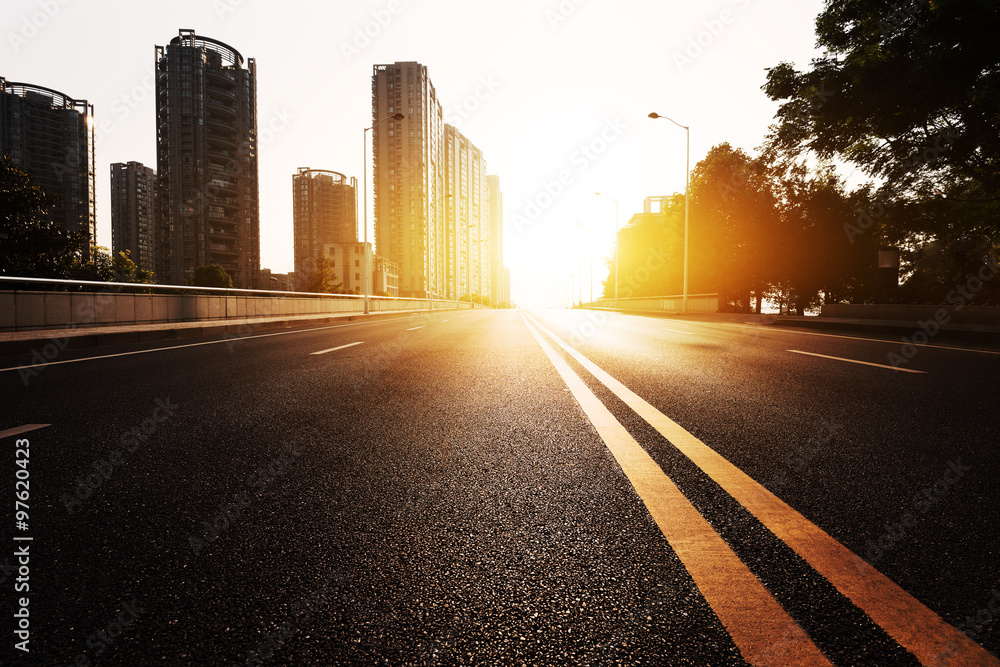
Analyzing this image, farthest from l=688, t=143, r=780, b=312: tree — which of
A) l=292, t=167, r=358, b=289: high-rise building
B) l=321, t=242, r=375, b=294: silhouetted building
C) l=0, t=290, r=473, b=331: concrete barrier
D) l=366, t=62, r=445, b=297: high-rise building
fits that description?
l=292, t=167, r=358, b=289: high-rise building

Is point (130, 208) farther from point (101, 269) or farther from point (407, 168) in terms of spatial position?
point (101, 269)

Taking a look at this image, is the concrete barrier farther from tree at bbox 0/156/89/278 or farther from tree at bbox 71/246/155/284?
tree at bbox 0/156/89/278

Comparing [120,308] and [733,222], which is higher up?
[733,222]

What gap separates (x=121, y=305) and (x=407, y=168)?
111773 millimetres

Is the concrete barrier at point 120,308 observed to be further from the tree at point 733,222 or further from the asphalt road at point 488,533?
the tree at point 733,222

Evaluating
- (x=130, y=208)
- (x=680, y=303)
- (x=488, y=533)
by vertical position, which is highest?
(x=130, y=208)

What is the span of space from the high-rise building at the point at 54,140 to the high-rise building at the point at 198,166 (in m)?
11.8

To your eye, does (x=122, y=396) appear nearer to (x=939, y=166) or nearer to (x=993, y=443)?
(x=993, y=443)

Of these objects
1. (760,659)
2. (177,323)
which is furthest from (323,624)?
(177,323)

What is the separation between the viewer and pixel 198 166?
299 feet

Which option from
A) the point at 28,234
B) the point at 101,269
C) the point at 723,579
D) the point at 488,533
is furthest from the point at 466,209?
the point at 723,579

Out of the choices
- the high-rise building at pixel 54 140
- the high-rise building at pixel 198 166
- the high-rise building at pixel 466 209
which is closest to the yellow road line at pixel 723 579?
the high-rise building at pixel 198 166

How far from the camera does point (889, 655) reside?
1125 mm

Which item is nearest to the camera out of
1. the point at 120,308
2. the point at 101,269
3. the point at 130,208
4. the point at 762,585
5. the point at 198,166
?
the point at 762,585
